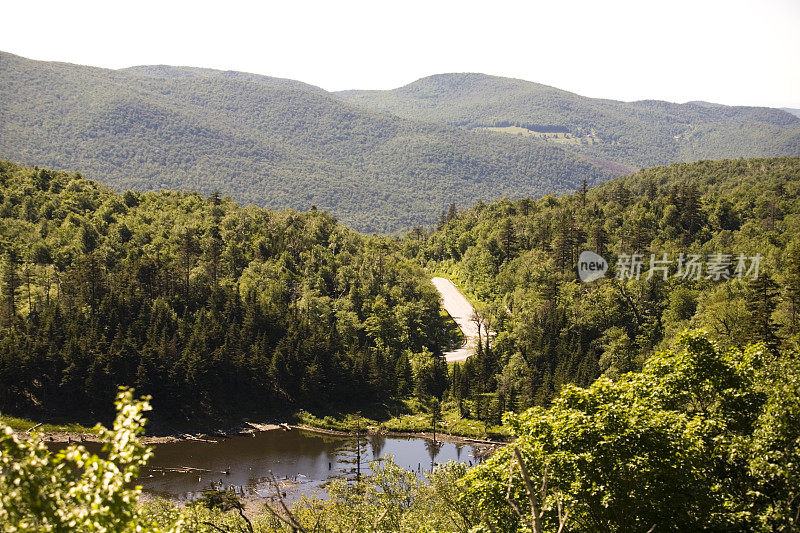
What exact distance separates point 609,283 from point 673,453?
91548 millimetres

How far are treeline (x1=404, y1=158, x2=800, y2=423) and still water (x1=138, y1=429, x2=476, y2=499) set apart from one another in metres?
12.9

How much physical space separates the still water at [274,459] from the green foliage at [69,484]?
51.7 m

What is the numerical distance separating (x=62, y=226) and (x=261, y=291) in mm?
36266

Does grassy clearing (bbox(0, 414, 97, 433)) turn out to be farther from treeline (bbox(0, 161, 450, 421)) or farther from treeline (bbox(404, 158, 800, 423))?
treeline (bbox(404, 158, 800, 423))

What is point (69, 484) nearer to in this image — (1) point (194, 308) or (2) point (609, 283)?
(1) point (194, 308)

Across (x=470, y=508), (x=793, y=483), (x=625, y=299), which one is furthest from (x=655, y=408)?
(x=625, y=299)

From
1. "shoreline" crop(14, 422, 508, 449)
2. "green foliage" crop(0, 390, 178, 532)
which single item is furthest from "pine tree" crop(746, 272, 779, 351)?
"green foliage" crop(0, 390, 178, 532)

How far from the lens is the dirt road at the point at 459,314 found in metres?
110

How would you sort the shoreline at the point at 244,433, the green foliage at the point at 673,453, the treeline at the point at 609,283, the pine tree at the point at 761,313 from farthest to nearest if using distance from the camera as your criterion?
1. the treeline at the point at 609,283
2. the shoreline at the point at 244,433
3. the pine tree at the point at 761,313
4. the green foliage at the point at 673,453

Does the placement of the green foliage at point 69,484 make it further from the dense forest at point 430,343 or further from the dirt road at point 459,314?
the dirt road at point 459,314

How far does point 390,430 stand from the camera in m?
84.1

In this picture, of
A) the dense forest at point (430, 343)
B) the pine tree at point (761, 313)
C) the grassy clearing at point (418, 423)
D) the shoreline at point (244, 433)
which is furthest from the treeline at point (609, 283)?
the shoreline at point (244, 433)

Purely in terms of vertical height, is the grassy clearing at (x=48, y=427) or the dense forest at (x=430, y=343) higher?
the dense forest at (x=430, y=343)

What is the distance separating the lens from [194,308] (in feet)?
331
